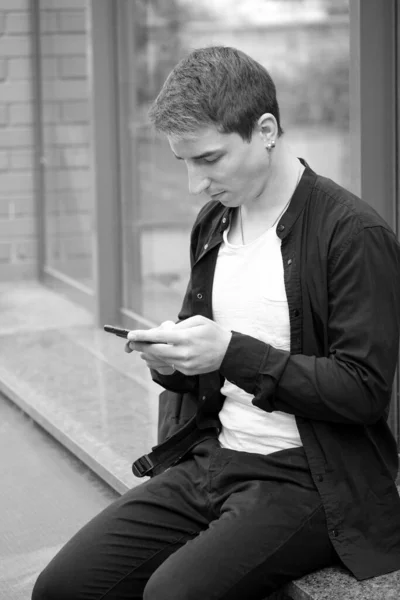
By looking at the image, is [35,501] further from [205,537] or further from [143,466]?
[205,537]

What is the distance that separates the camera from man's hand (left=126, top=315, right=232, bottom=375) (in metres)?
2.24

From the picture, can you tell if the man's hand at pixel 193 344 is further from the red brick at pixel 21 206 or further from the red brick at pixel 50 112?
the red brick at pixel 21 206

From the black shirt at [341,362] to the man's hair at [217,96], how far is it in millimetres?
226

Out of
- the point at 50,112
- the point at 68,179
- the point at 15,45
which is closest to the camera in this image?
the point at 68,179

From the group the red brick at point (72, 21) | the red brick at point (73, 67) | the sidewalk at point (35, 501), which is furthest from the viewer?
the red brick at point (73, 67)

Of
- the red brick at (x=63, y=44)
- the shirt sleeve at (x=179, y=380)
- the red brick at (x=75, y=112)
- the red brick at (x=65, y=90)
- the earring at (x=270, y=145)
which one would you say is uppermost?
the red brick at (x=63, y=44)

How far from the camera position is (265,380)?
2223 mm

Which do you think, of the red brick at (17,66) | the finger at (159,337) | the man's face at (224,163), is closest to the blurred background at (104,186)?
the red brick at (17,66)

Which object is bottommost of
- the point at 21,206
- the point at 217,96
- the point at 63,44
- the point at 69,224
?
the point at 69,224

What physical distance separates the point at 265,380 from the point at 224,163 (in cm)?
47

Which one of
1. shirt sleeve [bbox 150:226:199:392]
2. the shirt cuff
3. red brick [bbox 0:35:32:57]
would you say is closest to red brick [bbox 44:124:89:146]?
red brick [bbox 0:35:32:57]

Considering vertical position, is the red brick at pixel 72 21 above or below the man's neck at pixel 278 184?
above

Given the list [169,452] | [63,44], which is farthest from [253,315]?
[63,44]

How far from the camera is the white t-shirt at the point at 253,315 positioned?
237cm
